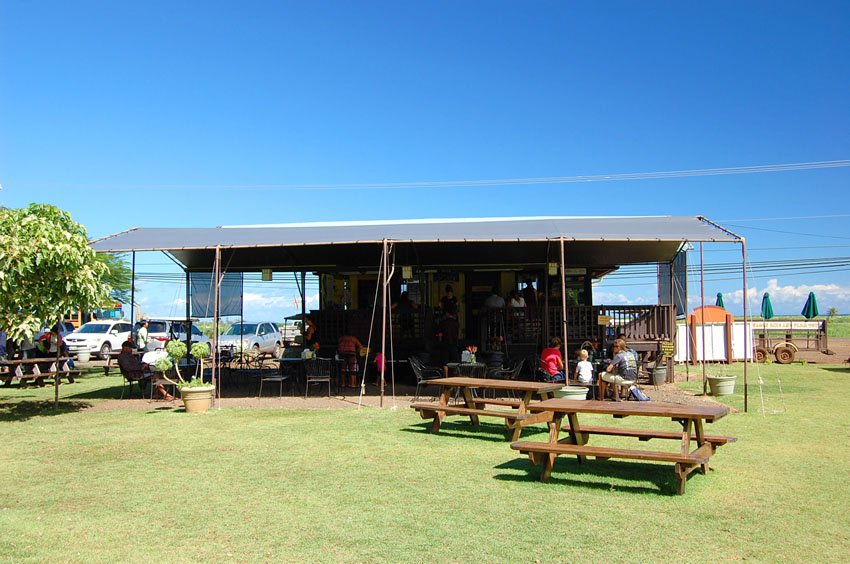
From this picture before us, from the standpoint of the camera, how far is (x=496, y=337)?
15.5 m

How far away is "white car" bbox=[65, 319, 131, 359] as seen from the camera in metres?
25.2

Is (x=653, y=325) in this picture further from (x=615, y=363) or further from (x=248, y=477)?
(x=248, y=477)

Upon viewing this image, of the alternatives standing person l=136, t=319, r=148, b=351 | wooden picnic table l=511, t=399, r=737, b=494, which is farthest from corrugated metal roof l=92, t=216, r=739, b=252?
wooden picnic table l=511, t=399, r=737, b=494

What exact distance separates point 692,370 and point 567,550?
16.9 m

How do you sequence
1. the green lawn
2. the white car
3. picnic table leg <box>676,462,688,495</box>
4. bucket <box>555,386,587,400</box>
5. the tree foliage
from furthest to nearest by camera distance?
the white car, bucket <box>555,386,587,400</box>, the tree foliage, picnic table leg <box>676,462,688,495</box>, the green lawn

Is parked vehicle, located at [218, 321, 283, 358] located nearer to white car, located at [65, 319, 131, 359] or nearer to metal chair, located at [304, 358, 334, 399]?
white car, located at [65, 319, 131, 359]

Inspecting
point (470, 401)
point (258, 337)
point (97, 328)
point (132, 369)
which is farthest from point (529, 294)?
point (97, 328)

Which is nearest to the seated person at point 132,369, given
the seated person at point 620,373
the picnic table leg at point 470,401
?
the picnic table leg at point 470,401

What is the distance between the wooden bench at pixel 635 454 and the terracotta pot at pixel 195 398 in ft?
22.8

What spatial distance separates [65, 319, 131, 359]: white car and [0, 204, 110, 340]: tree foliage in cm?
1452

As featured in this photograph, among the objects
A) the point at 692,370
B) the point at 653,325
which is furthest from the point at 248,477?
the point at 692,370

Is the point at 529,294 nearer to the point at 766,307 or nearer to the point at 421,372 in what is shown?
the point at 421,372

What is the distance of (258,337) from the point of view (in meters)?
29.7

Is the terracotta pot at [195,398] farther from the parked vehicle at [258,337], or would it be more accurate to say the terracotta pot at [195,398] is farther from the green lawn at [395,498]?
the parked vehicle at [258,337]
